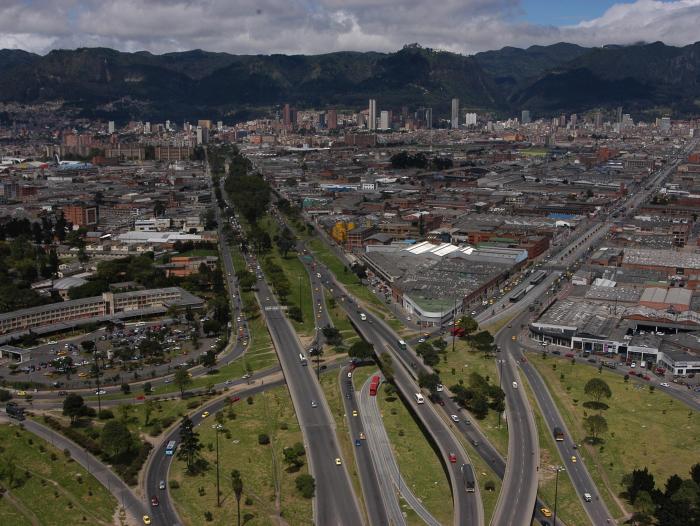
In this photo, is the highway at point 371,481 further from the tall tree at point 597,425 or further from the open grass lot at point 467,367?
the tall tree at point 597,425

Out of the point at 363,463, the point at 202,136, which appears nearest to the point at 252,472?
the point at 363,463

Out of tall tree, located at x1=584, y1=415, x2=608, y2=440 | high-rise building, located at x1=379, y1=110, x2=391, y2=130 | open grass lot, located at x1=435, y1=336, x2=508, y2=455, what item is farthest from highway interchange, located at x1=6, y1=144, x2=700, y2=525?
high-rise building, located at x1=379, y1=110, x2=391, y2=130

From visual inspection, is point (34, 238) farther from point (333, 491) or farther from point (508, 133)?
point (508, 133)

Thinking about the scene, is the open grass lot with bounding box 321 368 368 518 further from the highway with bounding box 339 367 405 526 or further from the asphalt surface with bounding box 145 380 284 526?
the asphalt surface with bounding box 145 380 284 526

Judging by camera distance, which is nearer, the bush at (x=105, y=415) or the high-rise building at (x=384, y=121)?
the bush at (x=105, y=415)

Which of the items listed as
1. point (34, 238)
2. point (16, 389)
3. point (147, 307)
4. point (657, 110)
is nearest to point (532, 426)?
point (16, 389)

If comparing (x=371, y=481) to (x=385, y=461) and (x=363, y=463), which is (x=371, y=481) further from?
(x=385, y=461)

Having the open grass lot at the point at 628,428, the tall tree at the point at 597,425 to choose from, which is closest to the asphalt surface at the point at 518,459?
the open grass lot at the point at 628,428
